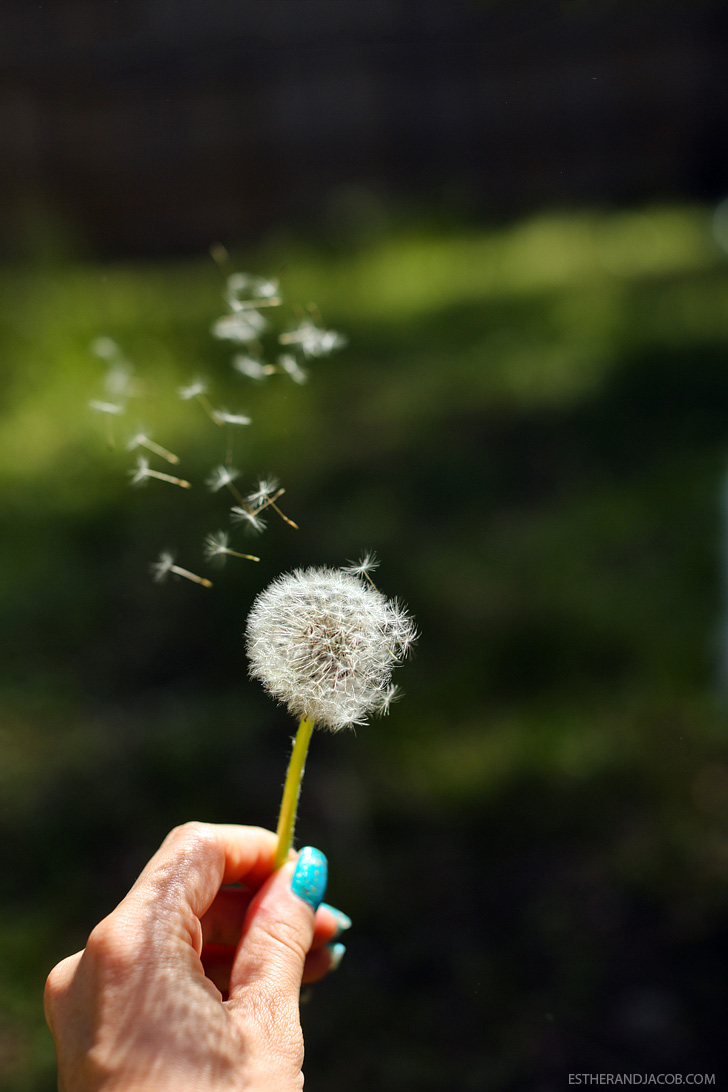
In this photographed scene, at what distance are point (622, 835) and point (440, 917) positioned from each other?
0.49 metres

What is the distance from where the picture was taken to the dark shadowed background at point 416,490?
1950mm

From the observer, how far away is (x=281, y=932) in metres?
1.11

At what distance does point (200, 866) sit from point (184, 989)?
176 millimetres

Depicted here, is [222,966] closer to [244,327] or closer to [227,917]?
[227,917]

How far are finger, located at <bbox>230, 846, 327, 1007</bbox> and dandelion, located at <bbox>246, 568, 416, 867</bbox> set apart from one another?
209 mm

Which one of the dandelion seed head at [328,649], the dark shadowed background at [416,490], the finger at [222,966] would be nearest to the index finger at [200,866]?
the finger at [222,966]

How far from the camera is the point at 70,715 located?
2.54 meters

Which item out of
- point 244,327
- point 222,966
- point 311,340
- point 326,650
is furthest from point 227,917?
point 244,327

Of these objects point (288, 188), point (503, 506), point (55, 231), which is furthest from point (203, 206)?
point (503, 506)

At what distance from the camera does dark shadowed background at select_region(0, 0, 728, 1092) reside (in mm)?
1950

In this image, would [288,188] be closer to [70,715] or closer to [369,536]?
[369,536]

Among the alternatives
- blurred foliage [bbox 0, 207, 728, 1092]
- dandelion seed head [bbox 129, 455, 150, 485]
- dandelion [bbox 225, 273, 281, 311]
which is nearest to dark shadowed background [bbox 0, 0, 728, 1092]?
blurred foliage [bbox 0, 207, 728, 1092]

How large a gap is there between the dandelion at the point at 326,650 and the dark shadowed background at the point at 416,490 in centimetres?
57

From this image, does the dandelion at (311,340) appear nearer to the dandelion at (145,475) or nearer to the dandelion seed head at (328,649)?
the dandelion at (145,475)
